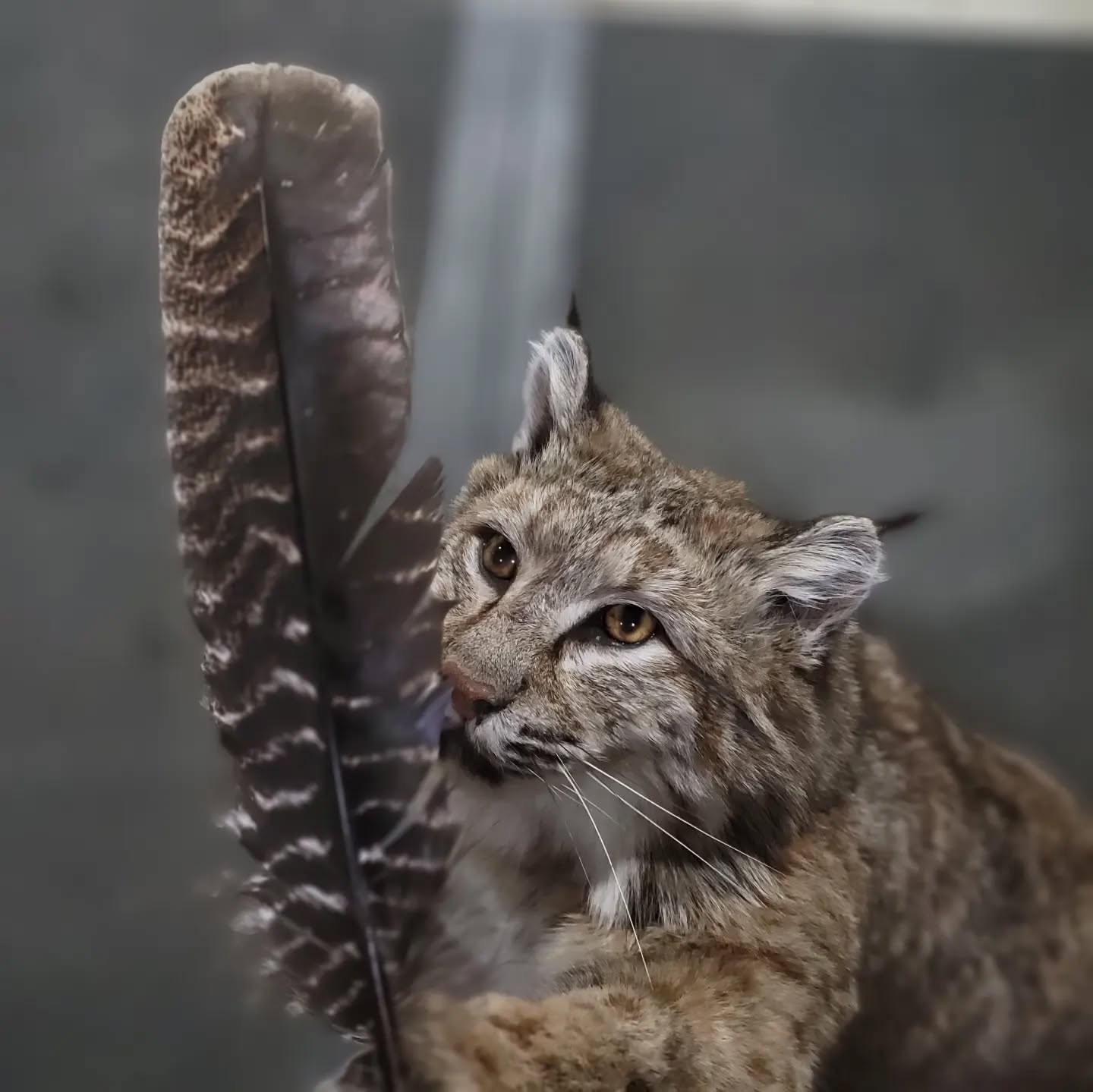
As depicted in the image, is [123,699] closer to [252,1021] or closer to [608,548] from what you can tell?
[252,1021]

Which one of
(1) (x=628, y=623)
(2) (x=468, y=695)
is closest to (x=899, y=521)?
(1) (x=628, y=623)

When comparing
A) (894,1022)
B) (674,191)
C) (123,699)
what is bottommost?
(894,1022)

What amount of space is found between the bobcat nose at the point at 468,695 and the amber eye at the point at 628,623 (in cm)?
9

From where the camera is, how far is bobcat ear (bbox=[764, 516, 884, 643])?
0.64m

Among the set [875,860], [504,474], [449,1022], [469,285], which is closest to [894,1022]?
[875,860]

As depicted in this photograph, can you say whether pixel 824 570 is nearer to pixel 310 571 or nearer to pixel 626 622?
pixel 626 622

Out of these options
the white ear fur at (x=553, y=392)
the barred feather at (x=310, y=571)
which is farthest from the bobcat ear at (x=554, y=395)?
the barred feather at (x=310, y=571)

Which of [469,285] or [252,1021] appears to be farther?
[469,285]

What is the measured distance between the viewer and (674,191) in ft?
2.80

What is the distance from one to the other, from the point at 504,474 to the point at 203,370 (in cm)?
21

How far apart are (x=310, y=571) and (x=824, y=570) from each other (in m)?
0.31

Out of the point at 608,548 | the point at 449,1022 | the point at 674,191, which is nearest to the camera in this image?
the point at 449,1022

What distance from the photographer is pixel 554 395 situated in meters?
0.70

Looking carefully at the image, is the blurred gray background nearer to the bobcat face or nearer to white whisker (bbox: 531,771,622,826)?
the bobcat face
